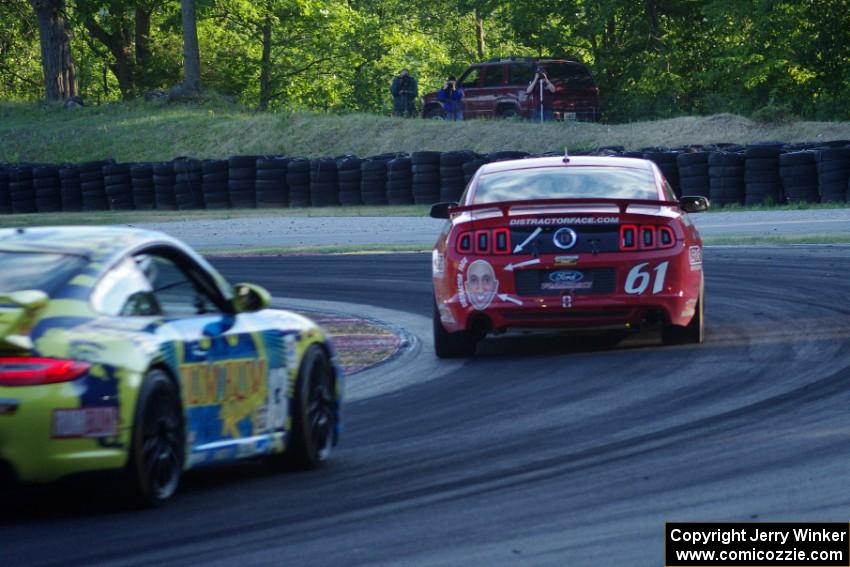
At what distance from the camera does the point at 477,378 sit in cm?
1155

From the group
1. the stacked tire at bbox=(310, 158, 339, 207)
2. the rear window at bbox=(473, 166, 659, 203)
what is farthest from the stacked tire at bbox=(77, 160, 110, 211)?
the rear window at bbox=(473, 166, 659, 203)

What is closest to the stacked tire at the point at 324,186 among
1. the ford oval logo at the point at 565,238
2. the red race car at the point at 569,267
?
the red race car at the point at 569,267

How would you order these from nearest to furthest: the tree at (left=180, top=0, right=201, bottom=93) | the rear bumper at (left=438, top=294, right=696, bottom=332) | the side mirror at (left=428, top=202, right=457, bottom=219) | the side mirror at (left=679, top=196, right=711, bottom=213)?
1. the rear bumper at (left=438, top=294, right=696, bottom=332)
2. the side mirror at (left=679, top=196, right=711, bottom=213)
3. the side mirror at (left=428, top=202, right=457, bottom=219)
4. the tree at (left=180, top=0, right=201, bottom=93)

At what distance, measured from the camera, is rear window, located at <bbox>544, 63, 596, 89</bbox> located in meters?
43.4

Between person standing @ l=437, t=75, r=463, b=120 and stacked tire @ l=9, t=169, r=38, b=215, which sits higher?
person standing @ l=437, t=75, r=463, b=120

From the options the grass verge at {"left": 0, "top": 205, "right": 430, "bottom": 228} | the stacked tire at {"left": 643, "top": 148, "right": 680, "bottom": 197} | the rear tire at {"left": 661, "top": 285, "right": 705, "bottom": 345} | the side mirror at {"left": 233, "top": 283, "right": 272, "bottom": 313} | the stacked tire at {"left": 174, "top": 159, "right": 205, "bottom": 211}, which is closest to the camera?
the side mirror at {"left": 233, "top": 283, "right": 272, "bottom": 313}

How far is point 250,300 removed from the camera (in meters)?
7.84

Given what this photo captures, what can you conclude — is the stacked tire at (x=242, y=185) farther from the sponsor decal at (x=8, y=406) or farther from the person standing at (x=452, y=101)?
the sponsor decal at (x=8, y=406)

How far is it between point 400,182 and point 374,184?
2.12 ft

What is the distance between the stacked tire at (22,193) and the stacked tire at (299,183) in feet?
18.9

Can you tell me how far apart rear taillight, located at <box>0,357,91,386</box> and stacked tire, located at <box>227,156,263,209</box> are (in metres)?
29.0

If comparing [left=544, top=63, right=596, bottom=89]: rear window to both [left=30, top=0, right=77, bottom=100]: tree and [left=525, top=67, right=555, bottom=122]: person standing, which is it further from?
[left=30, top=0, right=77, bottom=100]: tree

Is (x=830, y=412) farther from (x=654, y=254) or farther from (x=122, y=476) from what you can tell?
(x=122, y=476)

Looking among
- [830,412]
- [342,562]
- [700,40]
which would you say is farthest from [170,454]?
[700,40]
